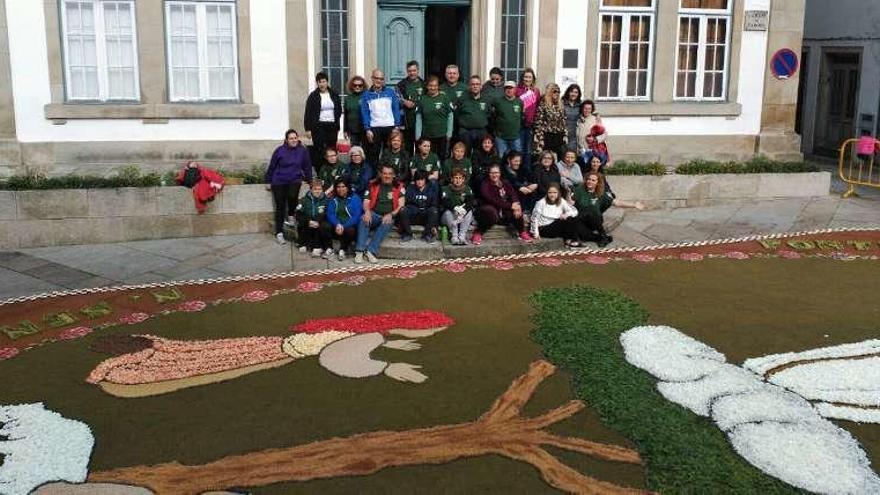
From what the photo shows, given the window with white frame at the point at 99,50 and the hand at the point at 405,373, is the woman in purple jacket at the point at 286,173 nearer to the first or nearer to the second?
the window with white frame at the point at 99,50

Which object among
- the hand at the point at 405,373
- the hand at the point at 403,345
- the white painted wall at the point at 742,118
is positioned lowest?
the hand at the point at 405,373

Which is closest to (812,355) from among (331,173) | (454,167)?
(454,167)

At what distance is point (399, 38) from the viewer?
13688 mm

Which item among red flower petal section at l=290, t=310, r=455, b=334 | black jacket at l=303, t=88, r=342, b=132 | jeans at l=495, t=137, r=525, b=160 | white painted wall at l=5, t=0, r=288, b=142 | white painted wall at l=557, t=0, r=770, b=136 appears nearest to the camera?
red flower petal section at l=290, t=310, r=455, b=334

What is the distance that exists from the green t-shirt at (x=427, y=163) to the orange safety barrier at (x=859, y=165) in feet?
21.5

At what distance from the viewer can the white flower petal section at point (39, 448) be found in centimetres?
532

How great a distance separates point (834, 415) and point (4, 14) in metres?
11.3

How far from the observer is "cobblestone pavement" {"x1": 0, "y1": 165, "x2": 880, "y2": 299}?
977cm

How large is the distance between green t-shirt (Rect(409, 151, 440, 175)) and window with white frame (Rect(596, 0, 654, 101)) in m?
4.29


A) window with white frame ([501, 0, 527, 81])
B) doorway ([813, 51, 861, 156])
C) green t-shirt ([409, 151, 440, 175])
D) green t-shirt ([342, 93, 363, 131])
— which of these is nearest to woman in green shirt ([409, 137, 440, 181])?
green t-shirt ([409, 151, 440, 175])

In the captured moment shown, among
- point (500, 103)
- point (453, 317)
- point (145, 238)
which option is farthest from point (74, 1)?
point (453, 317)

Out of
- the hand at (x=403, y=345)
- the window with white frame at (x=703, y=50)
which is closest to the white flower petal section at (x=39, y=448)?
the hand at (x=403, y=345)

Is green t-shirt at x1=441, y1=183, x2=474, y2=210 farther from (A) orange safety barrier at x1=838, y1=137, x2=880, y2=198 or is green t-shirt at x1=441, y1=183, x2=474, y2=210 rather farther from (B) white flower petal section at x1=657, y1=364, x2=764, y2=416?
(A) orange safety barrier at x1=838, y1=137, x2=880, y2=198

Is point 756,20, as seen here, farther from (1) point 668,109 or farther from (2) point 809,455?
(2) point 809,455
